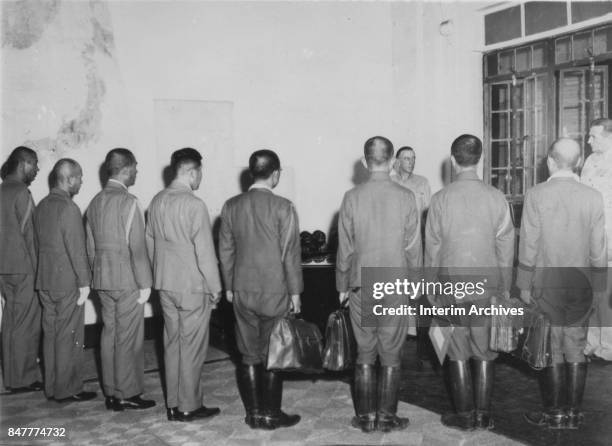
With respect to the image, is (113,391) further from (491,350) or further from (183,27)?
(183,27)

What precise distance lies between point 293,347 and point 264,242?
68 cm

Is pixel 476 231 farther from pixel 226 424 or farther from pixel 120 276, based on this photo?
pixel 120 276

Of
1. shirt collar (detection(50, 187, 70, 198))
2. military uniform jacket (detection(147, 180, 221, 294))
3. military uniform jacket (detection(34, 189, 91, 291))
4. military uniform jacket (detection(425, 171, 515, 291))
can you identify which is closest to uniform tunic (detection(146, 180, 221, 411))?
military uniform jacket (detection(147, 180, 221, 294))

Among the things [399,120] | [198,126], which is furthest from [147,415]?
[399,120]

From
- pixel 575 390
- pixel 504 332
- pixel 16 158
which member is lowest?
pixel 575 390

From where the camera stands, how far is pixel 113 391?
447 cm

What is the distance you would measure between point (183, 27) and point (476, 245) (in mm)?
4255

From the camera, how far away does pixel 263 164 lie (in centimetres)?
395

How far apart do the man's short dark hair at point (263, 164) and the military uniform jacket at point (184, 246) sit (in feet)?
1.45

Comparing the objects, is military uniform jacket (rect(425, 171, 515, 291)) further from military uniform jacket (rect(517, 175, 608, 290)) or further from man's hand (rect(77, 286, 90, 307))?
man's hand (rect(77, 286, 90, 307))

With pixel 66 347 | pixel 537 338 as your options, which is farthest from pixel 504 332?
pixel 66 347

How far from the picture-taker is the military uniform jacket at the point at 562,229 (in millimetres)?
3869

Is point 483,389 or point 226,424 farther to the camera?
point 226,424

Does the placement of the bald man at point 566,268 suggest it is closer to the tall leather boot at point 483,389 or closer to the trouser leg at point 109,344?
the tall leather boot at point 483,389
